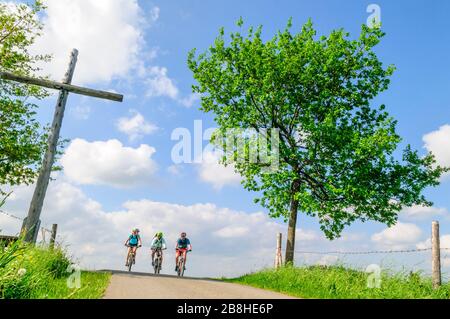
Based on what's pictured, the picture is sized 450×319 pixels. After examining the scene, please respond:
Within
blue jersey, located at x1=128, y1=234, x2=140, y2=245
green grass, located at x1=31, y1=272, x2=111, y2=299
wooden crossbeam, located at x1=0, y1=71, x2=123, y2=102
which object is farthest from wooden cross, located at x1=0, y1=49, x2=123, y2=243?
blue jersey, located at x1=128, y1=234, x2=140, y2=245

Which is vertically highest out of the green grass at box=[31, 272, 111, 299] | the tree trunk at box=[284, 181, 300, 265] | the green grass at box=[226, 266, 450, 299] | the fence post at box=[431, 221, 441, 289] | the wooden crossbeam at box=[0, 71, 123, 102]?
the wooden crossbeam at box=[0, 71, 123, 102]

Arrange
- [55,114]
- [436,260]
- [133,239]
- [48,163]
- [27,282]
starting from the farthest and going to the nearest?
[133,239] < [55,114] < [48,163] < [436,260] < [27,282]

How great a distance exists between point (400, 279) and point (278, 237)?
30.6ft

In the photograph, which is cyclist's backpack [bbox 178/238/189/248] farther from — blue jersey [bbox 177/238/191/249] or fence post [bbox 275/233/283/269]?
fence post [bbox 275/233/283/269]

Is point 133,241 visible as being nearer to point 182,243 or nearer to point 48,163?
point 182,243

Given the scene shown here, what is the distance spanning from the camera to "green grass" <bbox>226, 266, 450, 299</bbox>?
1097cm

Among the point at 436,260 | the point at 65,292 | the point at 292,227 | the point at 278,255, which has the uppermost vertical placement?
the point at 292,227

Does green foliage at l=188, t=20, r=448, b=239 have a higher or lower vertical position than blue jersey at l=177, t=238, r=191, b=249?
higher

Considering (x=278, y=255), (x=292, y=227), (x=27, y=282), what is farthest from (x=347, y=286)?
(x=292, y=227)

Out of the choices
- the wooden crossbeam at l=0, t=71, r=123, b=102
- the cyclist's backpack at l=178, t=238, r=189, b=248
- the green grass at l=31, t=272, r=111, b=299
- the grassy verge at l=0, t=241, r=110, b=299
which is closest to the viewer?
the grassy verge at l=0, t=241, r=110, b=299

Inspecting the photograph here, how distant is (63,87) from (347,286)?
11418 mm

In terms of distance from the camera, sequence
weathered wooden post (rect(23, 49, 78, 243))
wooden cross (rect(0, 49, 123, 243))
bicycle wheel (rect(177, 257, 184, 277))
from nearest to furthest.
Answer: weathered wooden post (rect(23, 49, 78, 243))
wooden cross (rect(0, 49, 123, 243))
bicycle wheel (rect(177, 257, 184, 277))

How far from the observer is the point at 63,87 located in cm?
1578

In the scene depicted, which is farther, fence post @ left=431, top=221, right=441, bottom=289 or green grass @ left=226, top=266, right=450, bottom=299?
fence post @ left=431, top=221, right=441, bottom=289
